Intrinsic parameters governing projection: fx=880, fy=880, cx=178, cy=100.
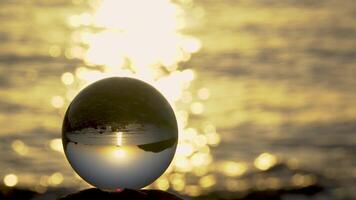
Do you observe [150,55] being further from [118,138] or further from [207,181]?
[118,138]

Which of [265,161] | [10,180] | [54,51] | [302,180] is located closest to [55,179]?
[10,180]

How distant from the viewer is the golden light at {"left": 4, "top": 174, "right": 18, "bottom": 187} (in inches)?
515

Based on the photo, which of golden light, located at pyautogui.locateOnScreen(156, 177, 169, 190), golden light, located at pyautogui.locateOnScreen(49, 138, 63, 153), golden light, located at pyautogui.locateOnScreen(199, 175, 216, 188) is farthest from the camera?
golden light, located at pyautogui.locateOnScreen(49, 138, 63, 153)

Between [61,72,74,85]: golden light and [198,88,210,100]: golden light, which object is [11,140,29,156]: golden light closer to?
[61,72,74,85]: golden light

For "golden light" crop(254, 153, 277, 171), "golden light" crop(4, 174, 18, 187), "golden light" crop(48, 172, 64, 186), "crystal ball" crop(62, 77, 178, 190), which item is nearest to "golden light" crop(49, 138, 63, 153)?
"golden light" crop(48, 172, 64, 186)

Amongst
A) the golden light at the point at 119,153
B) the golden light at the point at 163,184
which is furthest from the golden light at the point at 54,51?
the golden light at the point at 119,153

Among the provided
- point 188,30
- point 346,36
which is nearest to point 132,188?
point 346,36

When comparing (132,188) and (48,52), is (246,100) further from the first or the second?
(132,188)

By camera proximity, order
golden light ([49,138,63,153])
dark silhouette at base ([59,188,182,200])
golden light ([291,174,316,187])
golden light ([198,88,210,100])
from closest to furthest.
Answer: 1. dark silhouette at base ([59,188,182,200])
2. golden light ([291,174,316,187])
3. golden light ([49,138,63,153])
4. golden light ([198,88,210,100])

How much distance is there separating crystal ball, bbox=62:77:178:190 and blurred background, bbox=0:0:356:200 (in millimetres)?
7409

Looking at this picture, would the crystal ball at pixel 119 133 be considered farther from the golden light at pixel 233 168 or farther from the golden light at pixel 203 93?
the golden light at pixel 203 93

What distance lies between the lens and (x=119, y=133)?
15.9 ft

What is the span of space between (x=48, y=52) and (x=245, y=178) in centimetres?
957

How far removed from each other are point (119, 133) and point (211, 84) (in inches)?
592
